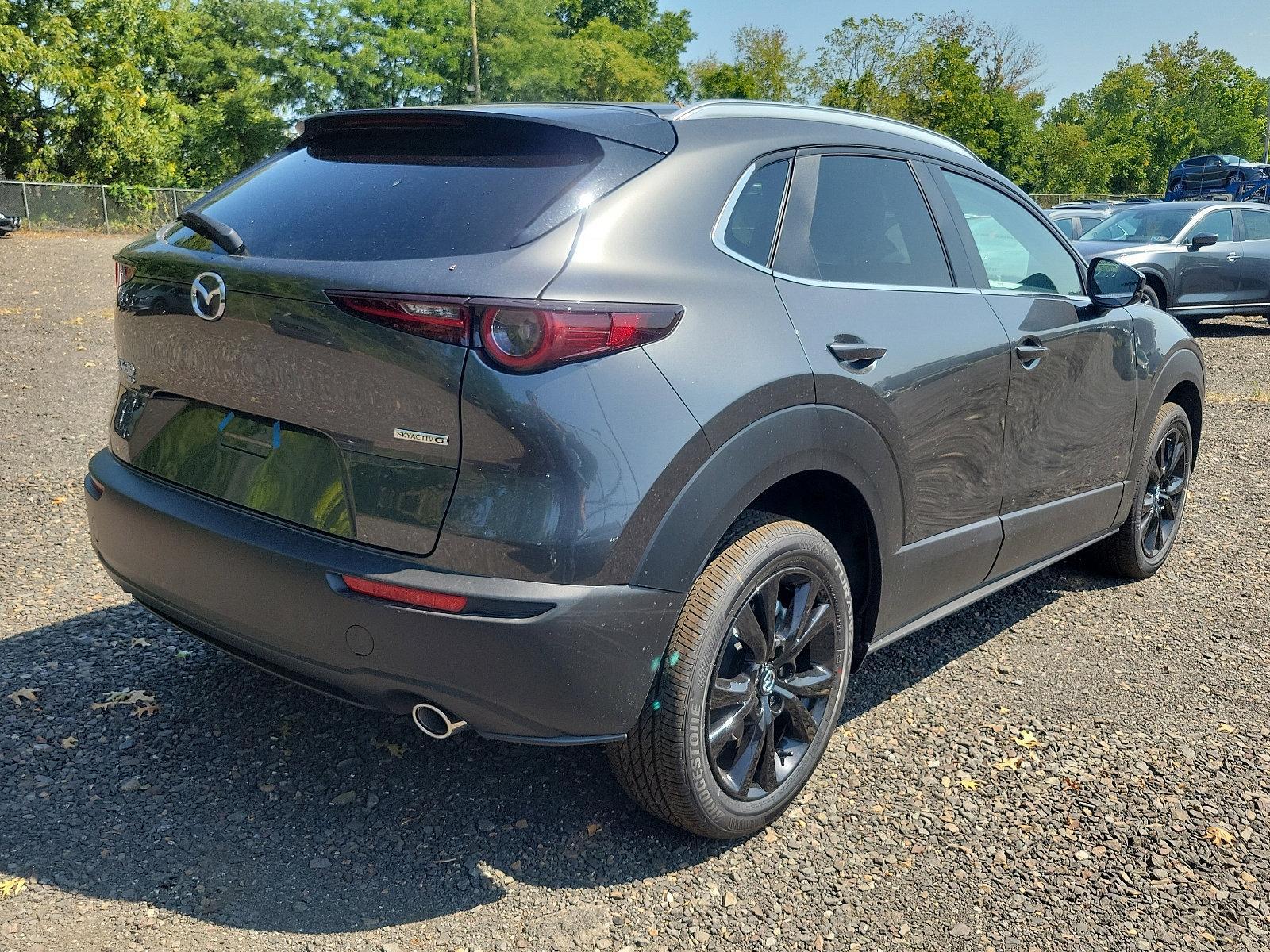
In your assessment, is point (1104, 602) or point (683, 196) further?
point (1104, 602)

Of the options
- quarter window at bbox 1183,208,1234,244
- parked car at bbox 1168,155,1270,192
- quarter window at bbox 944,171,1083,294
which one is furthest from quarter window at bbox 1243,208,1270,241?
parked car at bbox 1168,155,1270,192

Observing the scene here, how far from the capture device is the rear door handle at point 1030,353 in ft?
12.0

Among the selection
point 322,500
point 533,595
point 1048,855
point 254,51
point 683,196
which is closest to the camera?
point 533,595

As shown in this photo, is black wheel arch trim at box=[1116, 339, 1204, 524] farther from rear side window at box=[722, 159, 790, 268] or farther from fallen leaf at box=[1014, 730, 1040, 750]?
rear side window at box=[722, 159, 790, 268]

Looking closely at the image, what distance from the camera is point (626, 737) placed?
263cm

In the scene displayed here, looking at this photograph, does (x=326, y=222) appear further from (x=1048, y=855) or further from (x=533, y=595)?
(x=1048, y=855)

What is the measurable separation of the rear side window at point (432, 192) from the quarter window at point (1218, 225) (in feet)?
44.2

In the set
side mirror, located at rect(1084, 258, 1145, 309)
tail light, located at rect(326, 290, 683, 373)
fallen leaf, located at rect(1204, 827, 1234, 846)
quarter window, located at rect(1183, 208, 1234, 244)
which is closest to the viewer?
tail light, located at rect(326, 290, 683, 373)

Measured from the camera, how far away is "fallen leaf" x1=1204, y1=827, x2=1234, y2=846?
9.82ft

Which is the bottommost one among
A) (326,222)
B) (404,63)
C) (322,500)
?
(322,500)

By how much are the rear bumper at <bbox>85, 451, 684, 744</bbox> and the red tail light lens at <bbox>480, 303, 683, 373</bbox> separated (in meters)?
0.46

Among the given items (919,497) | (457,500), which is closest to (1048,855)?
(919,497)

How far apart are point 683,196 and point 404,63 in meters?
52.9

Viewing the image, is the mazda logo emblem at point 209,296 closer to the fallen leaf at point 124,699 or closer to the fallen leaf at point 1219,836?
the fallen leaf at point 124,699
